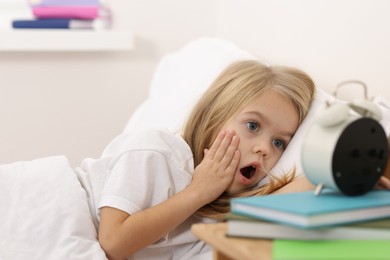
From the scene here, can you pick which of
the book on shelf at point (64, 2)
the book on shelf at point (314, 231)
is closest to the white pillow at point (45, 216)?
the book on shelf at point (314, 231)

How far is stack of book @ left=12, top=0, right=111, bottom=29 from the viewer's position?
2434 mm

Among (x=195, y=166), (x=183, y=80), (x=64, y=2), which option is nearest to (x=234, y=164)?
(x=195, y=166)

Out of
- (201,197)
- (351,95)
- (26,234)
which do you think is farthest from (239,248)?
(351,95)

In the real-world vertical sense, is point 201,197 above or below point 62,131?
above

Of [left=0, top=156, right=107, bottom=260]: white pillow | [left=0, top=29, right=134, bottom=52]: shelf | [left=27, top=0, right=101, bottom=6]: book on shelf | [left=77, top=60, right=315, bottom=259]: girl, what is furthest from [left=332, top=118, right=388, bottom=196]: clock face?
[left=27, top=0, right=101, bottom=6]: book on shelf

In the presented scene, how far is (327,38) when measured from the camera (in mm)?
1571

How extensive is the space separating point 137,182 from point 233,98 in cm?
28

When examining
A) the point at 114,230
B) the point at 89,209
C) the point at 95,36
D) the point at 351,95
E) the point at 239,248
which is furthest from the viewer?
the point at 95,36

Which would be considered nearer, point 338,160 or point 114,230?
point 338,160

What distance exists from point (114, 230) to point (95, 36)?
139 cm

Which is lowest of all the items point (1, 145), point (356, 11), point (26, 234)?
point (1, 145)

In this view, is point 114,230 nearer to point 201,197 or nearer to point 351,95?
point 201,197

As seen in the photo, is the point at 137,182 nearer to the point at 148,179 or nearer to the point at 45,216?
the point at 148,179

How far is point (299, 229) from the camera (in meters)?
0.78
